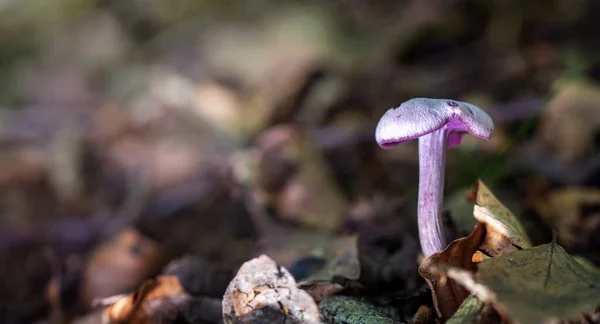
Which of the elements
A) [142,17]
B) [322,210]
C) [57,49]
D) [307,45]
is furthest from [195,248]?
[57,49]

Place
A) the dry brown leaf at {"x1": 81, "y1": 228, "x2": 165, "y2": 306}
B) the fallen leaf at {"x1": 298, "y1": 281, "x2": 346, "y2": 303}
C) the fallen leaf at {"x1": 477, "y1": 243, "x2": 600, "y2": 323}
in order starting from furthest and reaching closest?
the dry brown leaf at {"x1": 81, "y1": 228, "x2": 165, "y2": 306} < the fallen leaf at {"x1": 298, "y1": 281, "x2": 346, "y2": 303} < the fallen leaf at {"x1": 477, "y1": 243, "x2": 600, "y2": 323}

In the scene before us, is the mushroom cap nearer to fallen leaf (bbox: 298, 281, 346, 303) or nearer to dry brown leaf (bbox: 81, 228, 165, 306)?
fallen leaf (bbox: 298, 281, 346, 303)

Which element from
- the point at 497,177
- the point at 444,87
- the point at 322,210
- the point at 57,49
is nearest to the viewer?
the point at 497,177

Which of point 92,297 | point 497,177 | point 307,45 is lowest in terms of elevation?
point 92,297

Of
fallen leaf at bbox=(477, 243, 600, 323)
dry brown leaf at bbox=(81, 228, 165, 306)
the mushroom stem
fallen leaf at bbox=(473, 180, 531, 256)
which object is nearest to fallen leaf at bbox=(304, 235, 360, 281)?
the mushroom stem

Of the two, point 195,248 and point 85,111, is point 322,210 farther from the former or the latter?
point 85,111

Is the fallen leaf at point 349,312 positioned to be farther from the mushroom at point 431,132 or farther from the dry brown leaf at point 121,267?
the dry brown leaf at point 121,267

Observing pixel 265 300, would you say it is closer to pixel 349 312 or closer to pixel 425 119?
pixel 349 312
